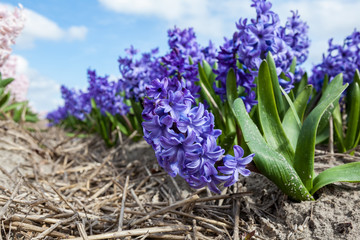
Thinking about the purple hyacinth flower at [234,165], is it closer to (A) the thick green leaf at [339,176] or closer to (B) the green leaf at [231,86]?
(A) the thick green leaf at [339,176]

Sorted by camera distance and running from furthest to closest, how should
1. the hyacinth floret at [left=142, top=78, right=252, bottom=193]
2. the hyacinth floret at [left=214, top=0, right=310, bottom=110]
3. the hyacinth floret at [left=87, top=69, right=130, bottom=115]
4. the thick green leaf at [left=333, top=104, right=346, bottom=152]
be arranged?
the hyacinth floret at [left=87, top=69, right=130, bottom=115]
the thick green leaf at [left=333, top=104, right=346, bottom=152]
the hyacinth floret at [left=214, top=0, right=310, bottom=110]
the hyacinth floret at [left=142, top=78, right=252, bottom=193]

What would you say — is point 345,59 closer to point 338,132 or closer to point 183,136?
point 338,132

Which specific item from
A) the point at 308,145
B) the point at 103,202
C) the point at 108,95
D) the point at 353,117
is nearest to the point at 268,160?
the point at 308,145

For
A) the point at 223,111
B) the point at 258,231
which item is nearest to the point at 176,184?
the point at 223,111

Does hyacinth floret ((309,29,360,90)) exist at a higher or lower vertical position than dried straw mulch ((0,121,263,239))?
higher

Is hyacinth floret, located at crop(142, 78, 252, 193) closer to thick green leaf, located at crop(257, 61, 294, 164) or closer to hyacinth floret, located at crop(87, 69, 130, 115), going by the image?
thick green leaf, located at crop(257, 61, 294, 164)

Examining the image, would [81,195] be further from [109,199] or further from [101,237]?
[101,237]

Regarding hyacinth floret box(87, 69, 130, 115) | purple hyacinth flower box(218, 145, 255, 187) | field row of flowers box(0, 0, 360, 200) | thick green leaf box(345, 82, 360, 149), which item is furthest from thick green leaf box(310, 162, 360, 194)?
hyacinth floret box(87, 69, 130, 115)
